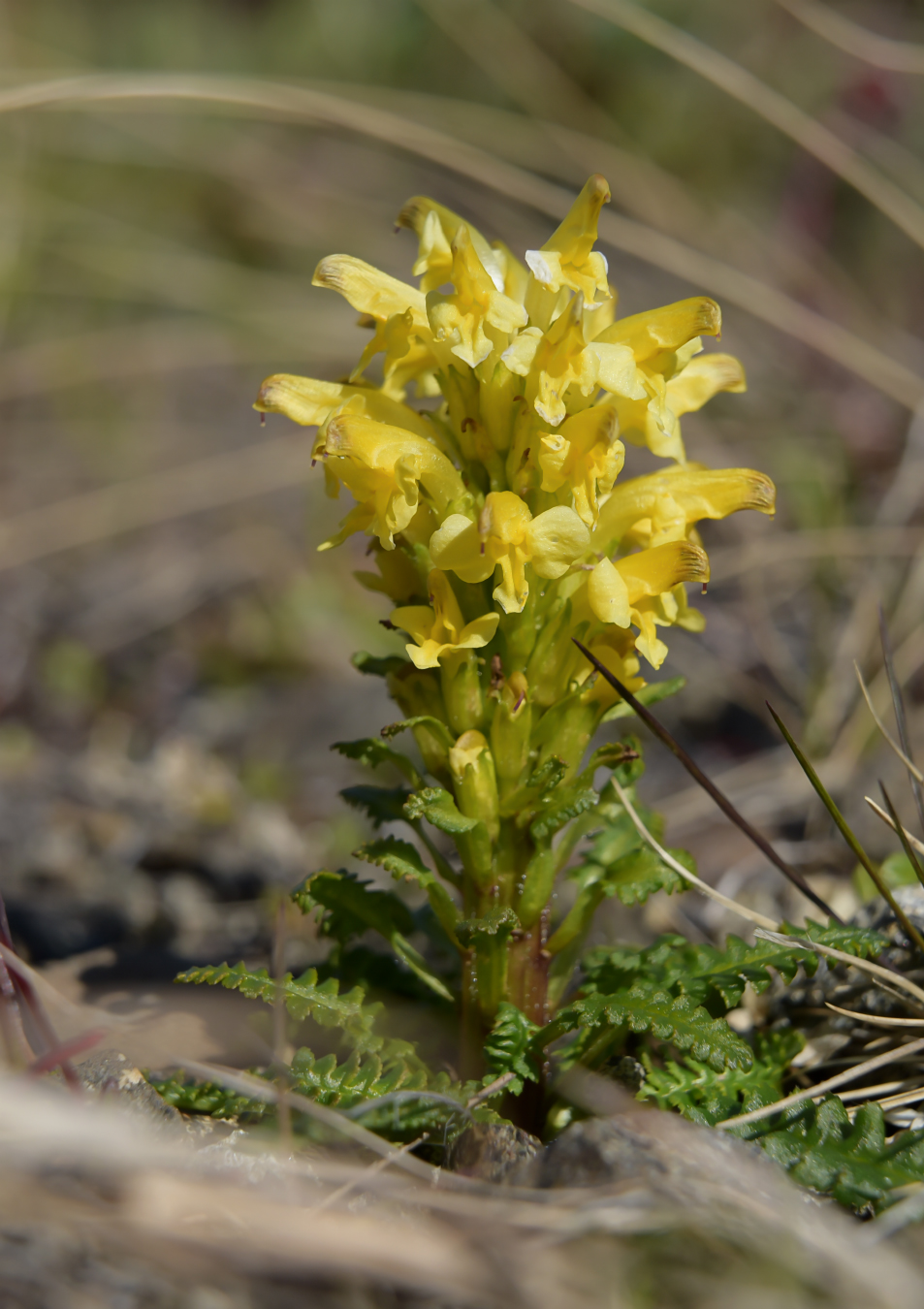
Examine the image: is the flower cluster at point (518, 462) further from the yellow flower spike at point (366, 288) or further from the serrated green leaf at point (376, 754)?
the serrated green leaf at point (376, 754)

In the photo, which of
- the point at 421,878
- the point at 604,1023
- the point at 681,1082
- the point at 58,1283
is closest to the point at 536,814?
the point at 421,878

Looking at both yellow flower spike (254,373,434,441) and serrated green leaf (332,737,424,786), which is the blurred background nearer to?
serrated green leaf (332,737,424,786)

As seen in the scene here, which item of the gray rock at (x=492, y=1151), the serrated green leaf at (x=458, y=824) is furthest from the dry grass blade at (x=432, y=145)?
the gray rock at (x=492, y=1151)

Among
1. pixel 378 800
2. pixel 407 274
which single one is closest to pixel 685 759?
pixel 378 800

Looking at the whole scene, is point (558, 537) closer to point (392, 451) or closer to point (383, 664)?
point (392, 451)

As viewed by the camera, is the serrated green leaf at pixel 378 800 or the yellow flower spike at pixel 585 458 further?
the serrated green leaf at pixel 378 800

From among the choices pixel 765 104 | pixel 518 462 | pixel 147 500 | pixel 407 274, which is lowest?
pixel 518 462

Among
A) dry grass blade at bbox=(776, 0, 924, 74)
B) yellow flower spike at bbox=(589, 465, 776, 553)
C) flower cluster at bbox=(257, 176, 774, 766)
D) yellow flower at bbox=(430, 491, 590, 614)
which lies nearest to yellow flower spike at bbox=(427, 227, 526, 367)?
flower cluster at bbox=(257, 176, 774, 766)
